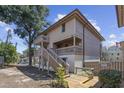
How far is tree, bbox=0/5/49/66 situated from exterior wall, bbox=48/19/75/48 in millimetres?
2164

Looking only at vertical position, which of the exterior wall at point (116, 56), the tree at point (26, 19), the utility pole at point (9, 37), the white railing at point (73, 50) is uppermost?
the tree at point (26, 19)

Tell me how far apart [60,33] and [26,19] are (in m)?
4.48

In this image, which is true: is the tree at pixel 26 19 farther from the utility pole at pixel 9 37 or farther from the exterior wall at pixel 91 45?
the exterior wall at pixel 91 45

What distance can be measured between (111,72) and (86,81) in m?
2.41

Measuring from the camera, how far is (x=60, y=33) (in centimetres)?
1716

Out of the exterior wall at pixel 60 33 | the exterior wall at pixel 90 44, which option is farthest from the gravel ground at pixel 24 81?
the exterior wall at pixel 90 44

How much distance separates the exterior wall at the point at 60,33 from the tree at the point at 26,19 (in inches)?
85.2

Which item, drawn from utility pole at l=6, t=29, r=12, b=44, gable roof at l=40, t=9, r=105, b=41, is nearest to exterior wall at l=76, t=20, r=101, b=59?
gable roof at l=40, t=9, r=105, b=41

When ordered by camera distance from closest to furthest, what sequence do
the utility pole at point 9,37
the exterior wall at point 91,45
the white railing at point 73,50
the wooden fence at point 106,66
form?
1. the wooden fence at point 106,66
2. the white railing at point 73,50
3. the exterior wall at point 91,45
4. the utility pole at point 9,37

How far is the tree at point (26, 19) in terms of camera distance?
61.3 feet

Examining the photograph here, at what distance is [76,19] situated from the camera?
49.6 ft

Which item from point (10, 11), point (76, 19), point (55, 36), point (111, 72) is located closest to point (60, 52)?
point (55, 36)

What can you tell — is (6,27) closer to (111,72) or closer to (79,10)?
(79,10)

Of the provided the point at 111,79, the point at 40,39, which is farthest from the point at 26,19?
the point at 111,79
